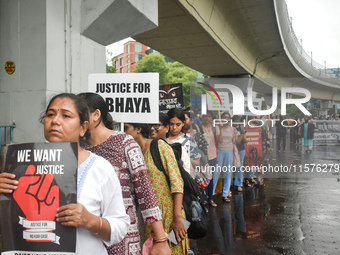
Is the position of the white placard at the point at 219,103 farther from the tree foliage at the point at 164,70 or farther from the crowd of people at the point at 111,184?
the tree foliage at the point at 164,70

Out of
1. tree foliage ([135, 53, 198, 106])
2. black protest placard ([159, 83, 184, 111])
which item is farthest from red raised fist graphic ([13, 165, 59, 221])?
tree foliage ([135, 53, 198, 106])

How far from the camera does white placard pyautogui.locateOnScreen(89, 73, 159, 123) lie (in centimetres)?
345

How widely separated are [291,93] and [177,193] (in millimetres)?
5440

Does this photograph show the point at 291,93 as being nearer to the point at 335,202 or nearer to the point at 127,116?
the point at 335,202

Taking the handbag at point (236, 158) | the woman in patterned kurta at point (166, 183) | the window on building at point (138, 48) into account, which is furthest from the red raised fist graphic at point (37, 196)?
the window on building at point (138, 48)

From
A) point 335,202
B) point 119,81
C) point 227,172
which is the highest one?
point 119,81

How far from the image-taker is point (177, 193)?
298 cm

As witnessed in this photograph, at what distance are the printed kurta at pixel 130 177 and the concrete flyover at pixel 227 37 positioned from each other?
18.9ft

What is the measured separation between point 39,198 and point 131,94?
210 cm

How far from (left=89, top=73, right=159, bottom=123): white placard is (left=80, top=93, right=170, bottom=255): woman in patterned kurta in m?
1.13

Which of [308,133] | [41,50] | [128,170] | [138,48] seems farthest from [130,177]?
[138,48]

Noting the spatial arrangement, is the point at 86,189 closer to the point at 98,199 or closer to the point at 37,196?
the point at 98,199

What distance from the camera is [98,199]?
1.63 metres

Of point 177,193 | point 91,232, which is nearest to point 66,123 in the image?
point 91,232
